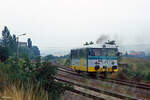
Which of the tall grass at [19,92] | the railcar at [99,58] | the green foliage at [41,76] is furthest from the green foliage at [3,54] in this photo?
the railcar at [99,58]

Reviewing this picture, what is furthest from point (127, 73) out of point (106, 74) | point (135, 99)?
point (135, 99)

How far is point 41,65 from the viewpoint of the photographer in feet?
25.4

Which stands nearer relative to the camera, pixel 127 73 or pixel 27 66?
pixel 27 66

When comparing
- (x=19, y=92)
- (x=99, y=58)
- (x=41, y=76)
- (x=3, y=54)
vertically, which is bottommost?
(x=19, y=92)

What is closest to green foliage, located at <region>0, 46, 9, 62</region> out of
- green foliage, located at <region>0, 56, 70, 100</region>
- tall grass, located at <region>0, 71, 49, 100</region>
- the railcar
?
green foliage, located at <region>0, 56, 70, 100</region>

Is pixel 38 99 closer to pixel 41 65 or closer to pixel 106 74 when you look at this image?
pixel 41 65

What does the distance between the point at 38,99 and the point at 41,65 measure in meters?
2.24

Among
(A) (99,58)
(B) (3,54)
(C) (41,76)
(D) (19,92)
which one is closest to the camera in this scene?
(D) (19,92)

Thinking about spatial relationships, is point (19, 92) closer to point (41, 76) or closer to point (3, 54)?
point (41, 76)

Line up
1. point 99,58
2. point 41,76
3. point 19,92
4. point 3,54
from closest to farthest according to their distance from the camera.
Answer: point 19,92, point 41,76, point 3,54, point 99,58

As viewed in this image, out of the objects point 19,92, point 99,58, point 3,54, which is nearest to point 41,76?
point 19,92

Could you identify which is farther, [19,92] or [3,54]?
[3,54]

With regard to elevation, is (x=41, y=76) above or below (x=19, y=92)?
above

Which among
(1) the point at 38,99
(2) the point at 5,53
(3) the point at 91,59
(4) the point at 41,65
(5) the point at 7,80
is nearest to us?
(1) the point at 38,99
